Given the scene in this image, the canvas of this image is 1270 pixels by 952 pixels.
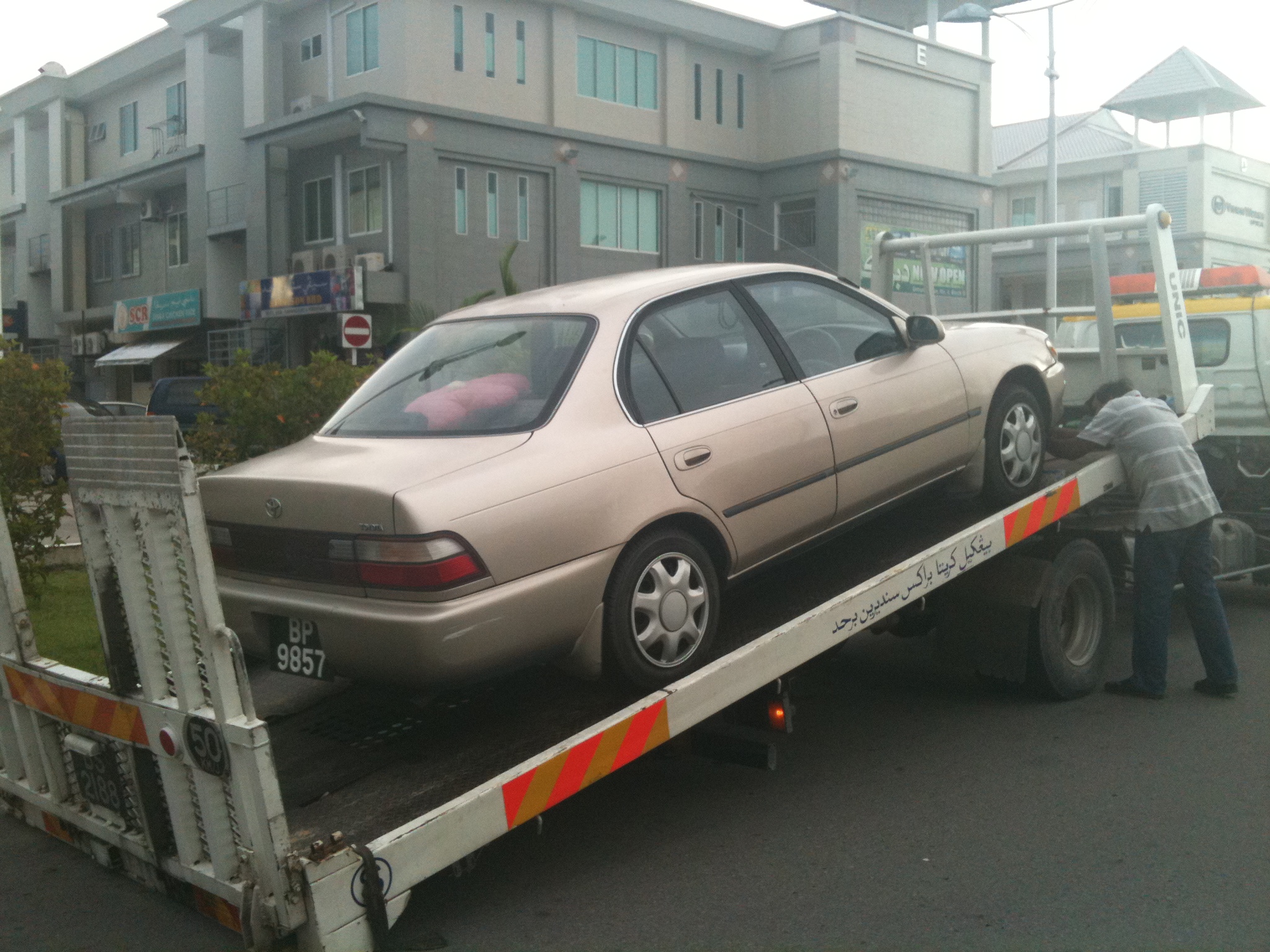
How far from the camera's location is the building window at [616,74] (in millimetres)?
28656

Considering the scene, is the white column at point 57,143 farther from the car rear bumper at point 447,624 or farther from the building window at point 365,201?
the car rear bumper at point 447,624

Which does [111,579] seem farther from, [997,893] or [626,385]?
[997,893]

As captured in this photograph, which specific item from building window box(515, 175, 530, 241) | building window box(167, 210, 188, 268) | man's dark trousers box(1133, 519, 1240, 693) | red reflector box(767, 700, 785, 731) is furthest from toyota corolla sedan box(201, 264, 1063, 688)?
building window box(167, 210, 188, 268)

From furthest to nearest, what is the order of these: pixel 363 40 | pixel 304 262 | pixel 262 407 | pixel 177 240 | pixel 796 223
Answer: pixel 177 240, pixel 796 223, pixel 304 262, pixel 363 40, pixel 262 407

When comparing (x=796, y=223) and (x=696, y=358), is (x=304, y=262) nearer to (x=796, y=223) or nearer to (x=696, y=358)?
(x=796, y=223)

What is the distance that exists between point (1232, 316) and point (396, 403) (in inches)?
286

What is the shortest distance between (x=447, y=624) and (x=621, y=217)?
87.3 feet

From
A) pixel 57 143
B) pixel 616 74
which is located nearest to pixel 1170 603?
pixel 616 74

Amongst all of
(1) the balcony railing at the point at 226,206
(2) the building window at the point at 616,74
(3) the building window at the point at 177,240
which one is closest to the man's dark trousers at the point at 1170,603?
(2) the building window at the point at 616,74

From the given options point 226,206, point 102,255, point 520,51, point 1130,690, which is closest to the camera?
point 1130,690

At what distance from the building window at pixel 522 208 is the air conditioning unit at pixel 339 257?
3.62m

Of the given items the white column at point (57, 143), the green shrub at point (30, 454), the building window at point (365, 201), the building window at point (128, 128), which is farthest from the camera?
the white column at point (57, 143)

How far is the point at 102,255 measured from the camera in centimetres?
3966

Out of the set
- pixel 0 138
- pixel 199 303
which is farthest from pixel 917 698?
pixel 0 138
